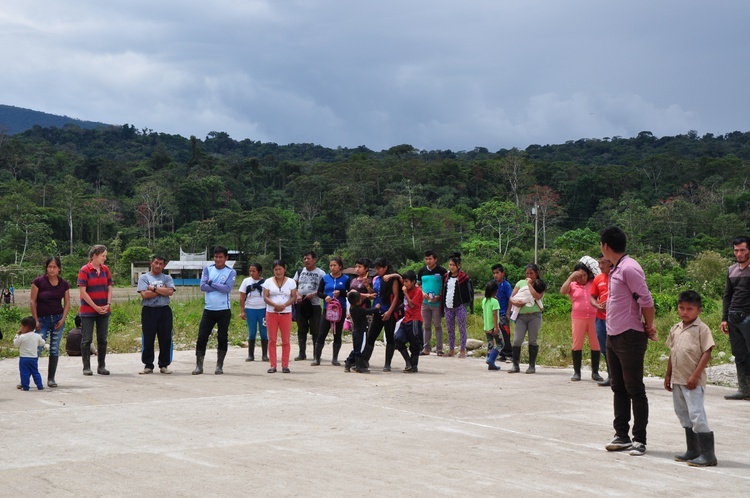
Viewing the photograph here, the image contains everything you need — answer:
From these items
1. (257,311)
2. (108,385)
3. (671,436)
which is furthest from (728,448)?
(257,311)

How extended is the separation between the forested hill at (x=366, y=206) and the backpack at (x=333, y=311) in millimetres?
34178

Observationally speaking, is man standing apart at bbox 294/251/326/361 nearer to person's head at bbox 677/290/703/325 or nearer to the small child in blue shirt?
the small child in blue shirt

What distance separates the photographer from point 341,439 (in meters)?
8.11

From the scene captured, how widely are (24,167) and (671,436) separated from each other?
102745 mm

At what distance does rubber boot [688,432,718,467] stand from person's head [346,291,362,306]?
686 cm

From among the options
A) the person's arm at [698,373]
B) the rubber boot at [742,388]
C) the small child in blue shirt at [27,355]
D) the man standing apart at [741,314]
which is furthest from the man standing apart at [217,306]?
the person's arm at [698,373]

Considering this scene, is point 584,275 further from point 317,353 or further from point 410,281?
point 317,353

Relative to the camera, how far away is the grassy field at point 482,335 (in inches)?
586

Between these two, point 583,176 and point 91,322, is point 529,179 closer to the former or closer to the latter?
point 583,176

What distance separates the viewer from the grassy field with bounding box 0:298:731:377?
14.9 metres

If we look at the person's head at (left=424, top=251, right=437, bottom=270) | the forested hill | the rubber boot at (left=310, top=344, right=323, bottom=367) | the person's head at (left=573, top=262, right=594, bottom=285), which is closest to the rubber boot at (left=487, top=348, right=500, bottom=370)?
the person's head at (left=573, top=262, right=594, bottom=285)

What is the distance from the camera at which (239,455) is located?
7359 millimetres

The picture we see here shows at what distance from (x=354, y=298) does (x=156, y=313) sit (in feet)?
9.64

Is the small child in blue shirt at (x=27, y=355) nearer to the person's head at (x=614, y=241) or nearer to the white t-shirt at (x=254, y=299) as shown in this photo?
the white t-shirt at (x=254, y=299)
